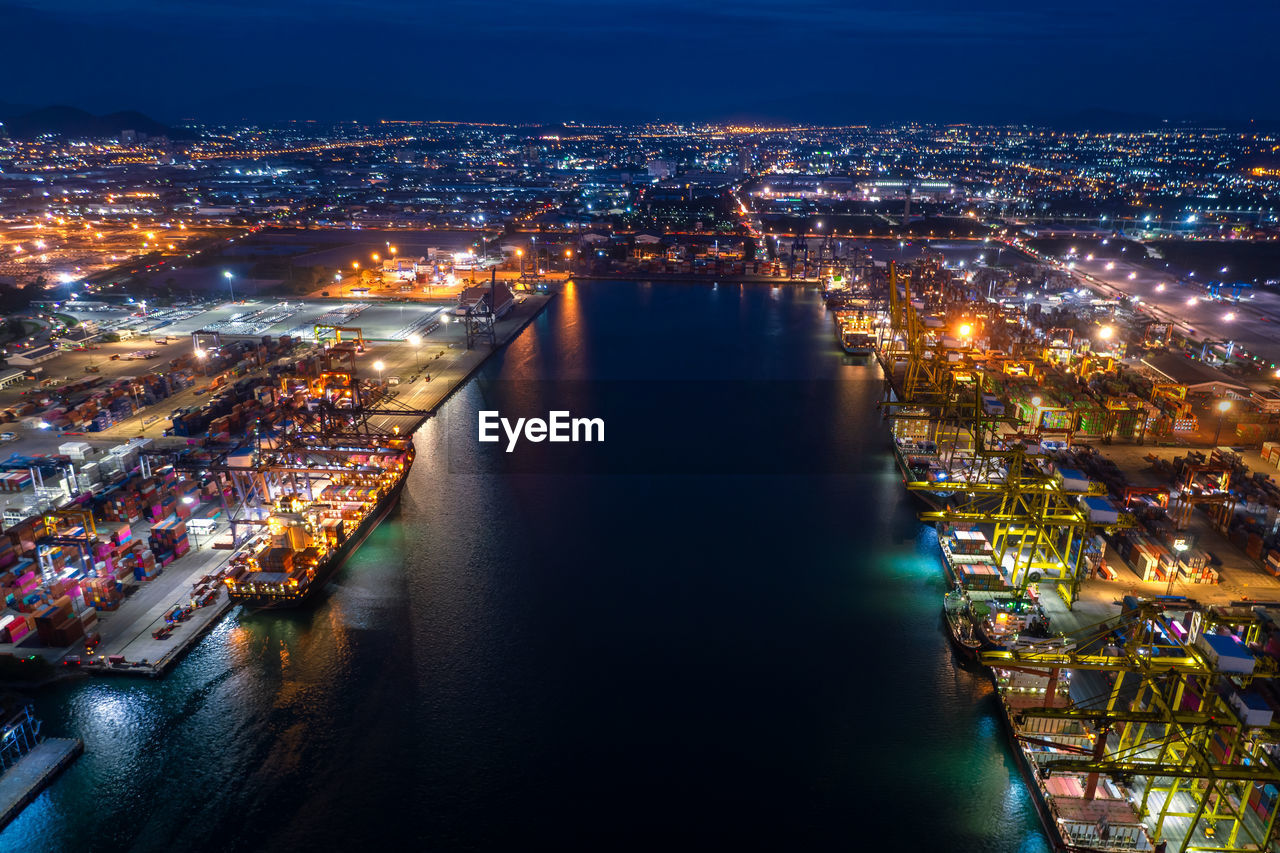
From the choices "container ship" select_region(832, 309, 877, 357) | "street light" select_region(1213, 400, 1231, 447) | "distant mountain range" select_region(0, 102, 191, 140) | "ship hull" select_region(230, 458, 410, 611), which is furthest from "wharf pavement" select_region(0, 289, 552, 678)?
"distant mountain range" select_region(0, 102, 191, 140)

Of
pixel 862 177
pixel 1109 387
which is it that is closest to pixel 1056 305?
pixel 1109 387

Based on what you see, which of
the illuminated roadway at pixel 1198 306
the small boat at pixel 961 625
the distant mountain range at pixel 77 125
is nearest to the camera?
the small boat at pixel 961 625

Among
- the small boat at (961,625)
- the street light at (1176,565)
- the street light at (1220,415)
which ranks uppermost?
the street light at (1220,415)

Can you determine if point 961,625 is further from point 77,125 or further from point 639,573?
point 77,125

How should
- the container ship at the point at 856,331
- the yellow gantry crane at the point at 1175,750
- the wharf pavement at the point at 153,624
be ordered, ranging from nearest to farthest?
the yellow gantry crane at the point at 1175,750 → the wharf pavement at the point at 153,624 → the container ship at the point at 856,331

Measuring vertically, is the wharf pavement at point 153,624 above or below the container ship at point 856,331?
below

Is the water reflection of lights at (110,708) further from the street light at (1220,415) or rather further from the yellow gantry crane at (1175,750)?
the street light at (1220,415)

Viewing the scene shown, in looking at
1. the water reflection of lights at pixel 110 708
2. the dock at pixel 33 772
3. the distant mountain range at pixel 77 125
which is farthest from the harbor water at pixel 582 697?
the distant mountain range at pixel 77 125
